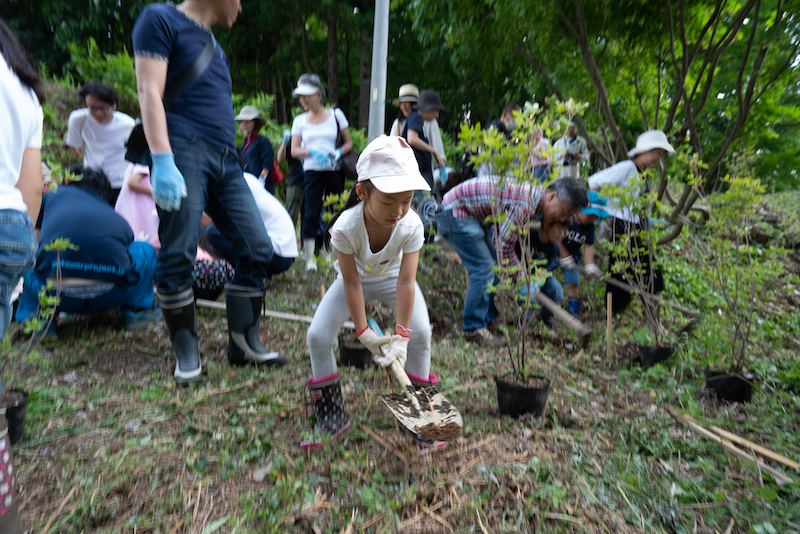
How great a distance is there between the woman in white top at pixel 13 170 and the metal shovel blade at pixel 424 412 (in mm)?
1213

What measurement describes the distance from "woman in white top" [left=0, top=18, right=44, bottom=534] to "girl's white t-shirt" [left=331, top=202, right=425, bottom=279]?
1.08 meters

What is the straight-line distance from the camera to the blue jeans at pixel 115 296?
3.13 meters

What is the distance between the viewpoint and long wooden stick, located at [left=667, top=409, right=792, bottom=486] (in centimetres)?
199

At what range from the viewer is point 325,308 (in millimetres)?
2268

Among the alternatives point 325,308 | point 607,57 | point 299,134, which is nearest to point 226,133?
point 325,308

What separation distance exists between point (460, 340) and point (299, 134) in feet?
8.89

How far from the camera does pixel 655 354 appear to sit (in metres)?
3.29

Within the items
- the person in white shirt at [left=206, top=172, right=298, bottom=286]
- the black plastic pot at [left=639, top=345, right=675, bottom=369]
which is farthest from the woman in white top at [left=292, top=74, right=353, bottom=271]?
the black plastic pot at [left=639, top=345, right=675, bottom=369]

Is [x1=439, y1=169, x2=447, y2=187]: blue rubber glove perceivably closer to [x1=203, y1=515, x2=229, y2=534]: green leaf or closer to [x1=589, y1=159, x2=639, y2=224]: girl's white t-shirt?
[x1=589, y1=159, x2=639, y2=224]: girl's white t-shirt

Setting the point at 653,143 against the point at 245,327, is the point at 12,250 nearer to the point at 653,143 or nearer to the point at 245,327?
the point at 245,327

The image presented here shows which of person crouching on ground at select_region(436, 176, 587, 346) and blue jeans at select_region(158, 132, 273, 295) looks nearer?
blue jeans at select_region(158, 132, 273, 295)

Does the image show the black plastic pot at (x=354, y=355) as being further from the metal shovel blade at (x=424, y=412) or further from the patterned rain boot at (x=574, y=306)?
the patterned rain boot at (x=574, y=306)

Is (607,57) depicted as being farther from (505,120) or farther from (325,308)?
(325,308)

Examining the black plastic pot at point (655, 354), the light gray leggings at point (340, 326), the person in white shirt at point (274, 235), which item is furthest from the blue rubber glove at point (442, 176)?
the light gray leggings at point (340, 326)
